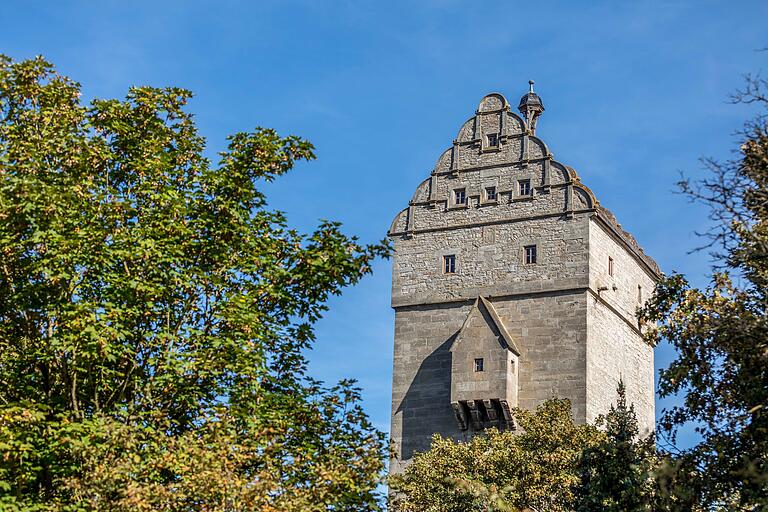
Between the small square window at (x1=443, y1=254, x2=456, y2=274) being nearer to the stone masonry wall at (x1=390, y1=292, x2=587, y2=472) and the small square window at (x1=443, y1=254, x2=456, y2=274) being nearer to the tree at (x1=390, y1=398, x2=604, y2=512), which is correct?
the stone masonry wall at (x1=390, y1=292, x2=587, y2=472)

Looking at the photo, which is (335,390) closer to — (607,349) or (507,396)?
(507,396)

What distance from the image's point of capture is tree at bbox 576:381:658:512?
26155 mm

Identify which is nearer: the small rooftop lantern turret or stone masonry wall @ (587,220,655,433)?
stone masonry wall @ (587,220,655,433)

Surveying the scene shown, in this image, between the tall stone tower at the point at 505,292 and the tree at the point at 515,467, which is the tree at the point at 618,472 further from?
the tall stone tower at the point at 505,292

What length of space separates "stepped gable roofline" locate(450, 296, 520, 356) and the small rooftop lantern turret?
8.56 metres

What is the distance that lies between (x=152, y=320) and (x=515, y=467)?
55.4 ft

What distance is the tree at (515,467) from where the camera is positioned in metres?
37.8

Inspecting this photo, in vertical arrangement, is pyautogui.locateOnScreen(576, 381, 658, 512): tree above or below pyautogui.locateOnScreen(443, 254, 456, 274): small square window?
below

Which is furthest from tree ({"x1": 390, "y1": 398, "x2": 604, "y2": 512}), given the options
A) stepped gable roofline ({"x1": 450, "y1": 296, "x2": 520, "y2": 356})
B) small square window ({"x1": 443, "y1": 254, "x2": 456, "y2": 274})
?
small square window ({"x1": 443, "y1": 254, "x2": 456, "y2": 274})

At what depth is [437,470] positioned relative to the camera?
131 feet

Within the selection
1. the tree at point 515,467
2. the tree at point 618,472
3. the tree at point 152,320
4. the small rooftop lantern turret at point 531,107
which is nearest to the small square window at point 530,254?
the small rooftop lantern turret at point 531,107

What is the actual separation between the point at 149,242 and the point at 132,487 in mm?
5208

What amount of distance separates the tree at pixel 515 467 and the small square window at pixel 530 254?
9.59 m

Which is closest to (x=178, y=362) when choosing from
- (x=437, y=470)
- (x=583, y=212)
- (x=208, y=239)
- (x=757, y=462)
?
(x=208, y=239)
